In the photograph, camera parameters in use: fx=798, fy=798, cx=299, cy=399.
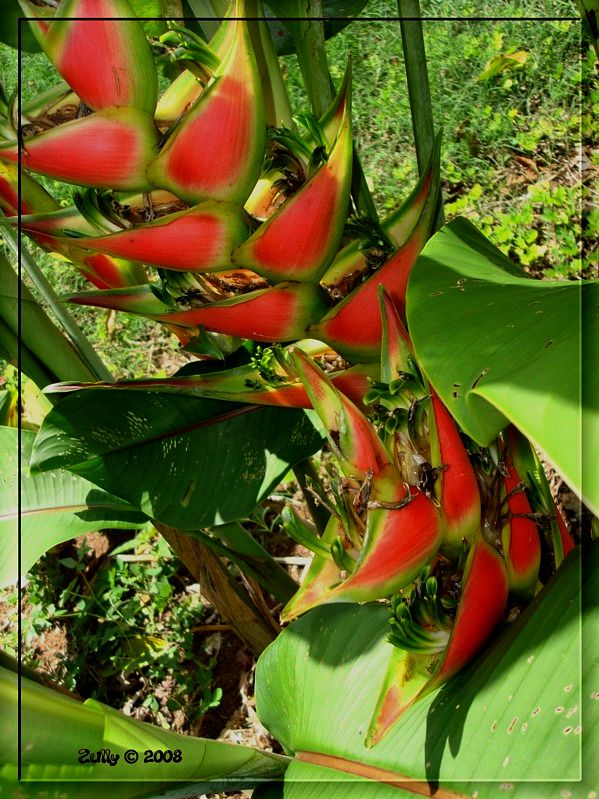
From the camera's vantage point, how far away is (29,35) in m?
0.75

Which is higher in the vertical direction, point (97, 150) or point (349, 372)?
point (97, 150)

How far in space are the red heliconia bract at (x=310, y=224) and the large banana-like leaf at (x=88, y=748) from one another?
1.02 ft

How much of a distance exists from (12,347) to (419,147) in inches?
16.8

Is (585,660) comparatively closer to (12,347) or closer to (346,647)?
(346,647)

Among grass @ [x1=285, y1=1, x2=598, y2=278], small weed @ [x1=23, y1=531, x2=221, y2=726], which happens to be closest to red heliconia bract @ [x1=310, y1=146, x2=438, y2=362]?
small weed @ [x1=23, y1=531, x2=221, y2=726]

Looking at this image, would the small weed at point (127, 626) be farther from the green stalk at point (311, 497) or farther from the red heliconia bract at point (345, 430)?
the red heliconia bract at point (345, 430)

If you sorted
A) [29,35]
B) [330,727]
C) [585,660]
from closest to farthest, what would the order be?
[585,660]
[330,727]
[29,35]

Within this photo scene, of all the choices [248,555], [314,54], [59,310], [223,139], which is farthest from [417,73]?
[248,555]

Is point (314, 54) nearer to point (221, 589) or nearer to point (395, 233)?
point (395, 233)

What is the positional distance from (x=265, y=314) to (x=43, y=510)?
1.53 feet

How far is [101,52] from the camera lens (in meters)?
0.45

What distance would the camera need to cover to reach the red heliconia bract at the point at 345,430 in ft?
1.57

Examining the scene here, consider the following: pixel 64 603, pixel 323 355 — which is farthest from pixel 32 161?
pixel 64 603

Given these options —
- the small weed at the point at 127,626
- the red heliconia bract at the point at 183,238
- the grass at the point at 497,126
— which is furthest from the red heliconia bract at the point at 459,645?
the grass at the point at 497,126
